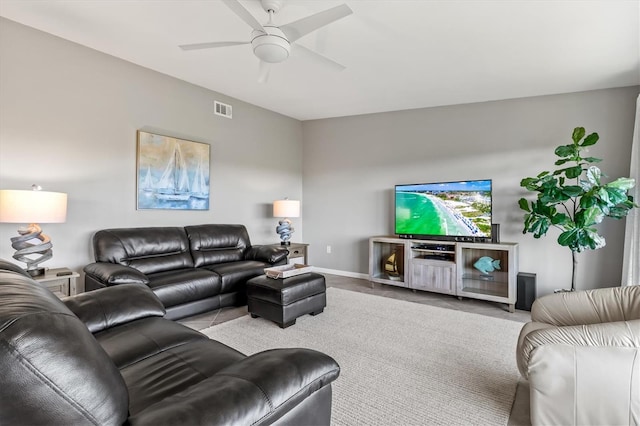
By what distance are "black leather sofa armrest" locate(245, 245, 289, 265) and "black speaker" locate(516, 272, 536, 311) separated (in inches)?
112

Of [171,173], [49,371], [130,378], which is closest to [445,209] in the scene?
[171,173]

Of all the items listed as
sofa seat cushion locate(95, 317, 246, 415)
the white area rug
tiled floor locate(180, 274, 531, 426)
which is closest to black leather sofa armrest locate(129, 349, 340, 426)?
sofa seat cushion locate(95, 317, 246, 415)

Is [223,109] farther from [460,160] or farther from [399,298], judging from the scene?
[399,298]

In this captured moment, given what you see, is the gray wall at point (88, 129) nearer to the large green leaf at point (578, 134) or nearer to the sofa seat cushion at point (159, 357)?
the sofa seat cushion at point (159, 357)

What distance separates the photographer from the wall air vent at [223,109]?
4.47m

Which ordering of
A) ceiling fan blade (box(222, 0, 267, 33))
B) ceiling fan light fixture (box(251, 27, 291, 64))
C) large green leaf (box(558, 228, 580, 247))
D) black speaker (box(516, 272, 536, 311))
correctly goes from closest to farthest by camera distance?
ceiling fan blade (box(222, 0, 267, 33)) → ceiling fan light fixture (box(251, 27, 291, 64)) → large green leaf (box(558, 228, 580, 247)) → black speaker (box(516, 272, 536, 311))

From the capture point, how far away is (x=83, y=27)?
2.84m

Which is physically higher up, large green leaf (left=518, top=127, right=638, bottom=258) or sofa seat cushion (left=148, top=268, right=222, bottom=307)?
large green leaf (left=518, top=127, right=638, bottom=258)

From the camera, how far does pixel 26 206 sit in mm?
2449

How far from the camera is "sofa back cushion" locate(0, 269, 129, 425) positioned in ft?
2.14

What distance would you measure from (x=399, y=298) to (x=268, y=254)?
179 centimetres

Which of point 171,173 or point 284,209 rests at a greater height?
point 171,173

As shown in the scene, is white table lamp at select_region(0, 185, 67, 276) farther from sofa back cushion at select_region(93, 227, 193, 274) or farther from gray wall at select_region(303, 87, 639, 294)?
gray wall at select_region(303, 87, 639, 294)

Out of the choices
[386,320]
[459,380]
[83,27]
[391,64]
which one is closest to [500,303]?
[386,320]
